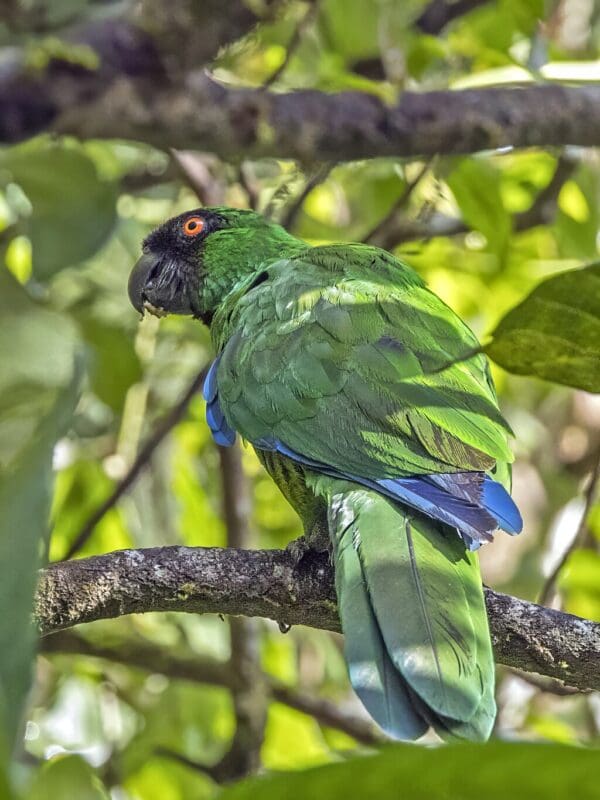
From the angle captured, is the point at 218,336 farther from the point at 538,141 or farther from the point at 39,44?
the point at 39,44

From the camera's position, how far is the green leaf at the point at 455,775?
702 mm

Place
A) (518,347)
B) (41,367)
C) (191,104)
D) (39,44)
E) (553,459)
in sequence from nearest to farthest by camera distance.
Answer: (518,347), (39,44), (191,104), (41,367), (553,459)

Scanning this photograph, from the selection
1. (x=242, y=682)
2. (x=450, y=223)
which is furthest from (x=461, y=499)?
(x=450, y=223)

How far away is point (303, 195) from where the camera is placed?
12.4 feet

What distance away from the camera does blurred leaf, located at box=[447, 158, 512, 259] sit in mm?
3246

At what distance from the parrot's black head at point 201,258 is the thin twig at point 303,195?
181mm

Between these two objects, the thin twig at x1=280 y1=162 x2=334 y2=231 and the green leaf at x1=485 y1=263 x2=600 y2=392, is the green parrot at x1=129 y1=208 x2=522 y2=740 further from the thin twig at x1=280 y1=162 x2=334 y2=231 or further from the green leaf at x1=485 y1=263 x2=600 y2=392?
the thin twig at x1=280 y1=162 x2=334 y2=231

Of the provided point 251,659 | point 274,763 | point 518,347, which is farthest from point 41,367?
point 274,763

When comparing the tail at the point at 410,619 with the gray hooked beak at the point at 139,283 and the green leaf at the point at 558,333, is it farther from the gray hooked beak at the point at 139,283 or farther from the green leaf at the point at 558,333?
the gray hooked beak at the point at 139,283

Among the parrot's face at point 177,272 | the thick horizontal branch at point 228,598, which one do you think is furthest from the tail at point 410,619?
the parrot's face at point 177,272

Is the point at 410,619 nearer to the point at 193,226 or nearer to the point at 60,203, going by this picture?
the point at 60,203

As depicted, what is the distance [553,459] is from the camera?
18.7 ft

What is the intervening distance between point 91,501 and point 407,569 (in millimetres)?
2169

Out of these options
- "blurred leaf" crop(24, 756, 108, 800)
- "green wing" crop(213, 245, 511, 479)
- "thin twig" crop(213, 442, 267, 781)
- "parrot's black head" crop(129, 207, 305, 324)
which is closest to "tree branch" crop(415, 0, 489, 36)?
"parrot's black head" crop(129, 207, 305, 324)
